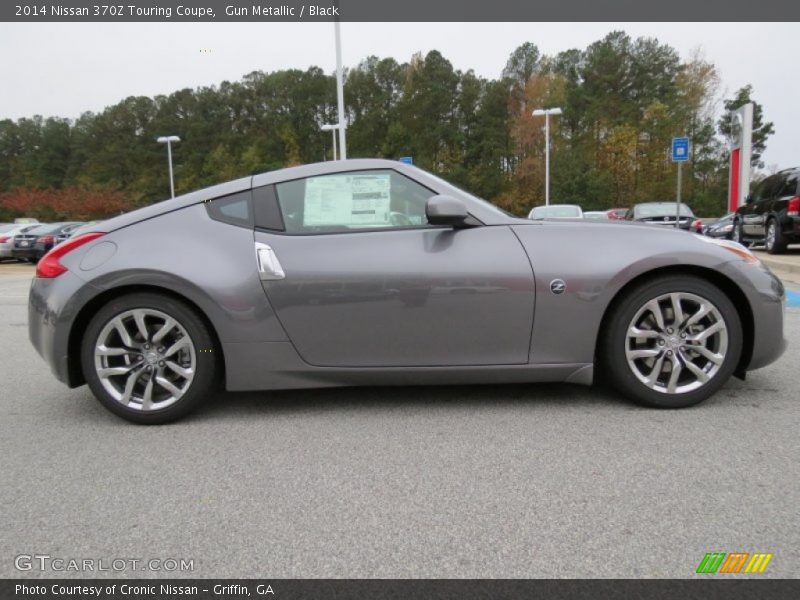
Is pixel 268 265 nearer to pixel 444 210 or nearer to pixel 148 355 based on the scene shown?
pixel 148 355

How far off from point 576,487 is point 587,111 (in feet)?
192

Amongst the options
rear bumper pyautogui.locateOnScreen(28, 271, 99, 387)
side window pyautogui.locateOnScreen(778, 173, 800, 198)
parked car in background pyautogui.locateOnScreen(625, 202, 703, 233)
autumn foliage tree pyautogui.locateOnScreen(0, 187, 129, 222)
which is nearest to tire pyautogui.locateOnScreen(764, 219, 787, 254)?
side window pyautogui.locateOnScreen(778, 173, 800, 198)

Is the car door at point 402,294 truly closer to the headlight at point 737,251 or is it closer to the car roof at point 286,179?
the car roof at point 286,179

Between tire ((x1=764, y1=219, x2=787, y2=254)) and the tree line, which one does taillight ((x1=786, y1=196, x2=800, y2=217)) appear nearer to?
tire ((x1=764, y1=219, x2=787, y2=254))

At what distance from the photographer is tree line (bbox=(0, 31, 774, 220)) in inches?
2020

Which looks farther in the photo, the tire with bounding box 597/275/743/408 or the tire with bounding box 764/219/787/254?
the tire with bounding box 764/219/787/254

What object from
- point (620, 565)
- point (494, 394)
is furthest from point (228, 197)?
point (620, 565)

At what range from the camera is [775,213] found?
498 inches

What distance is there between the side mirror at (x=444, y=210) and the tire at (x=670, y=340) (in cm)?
99

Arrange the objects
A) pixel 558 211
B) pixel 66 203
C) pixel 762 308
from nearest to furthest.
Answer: pixel 762 308 → pixel 558 211 → pixel 66 203

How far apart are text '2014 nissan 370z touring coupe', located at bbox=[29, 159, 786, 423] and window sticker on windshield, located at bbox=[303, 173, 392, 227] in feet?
0.06

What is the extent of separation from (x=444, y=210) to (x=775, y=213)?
12.2 meters

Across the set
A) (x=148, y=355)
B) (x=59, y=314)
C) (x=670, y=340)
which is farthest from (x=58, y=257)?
(x=670, y=340)

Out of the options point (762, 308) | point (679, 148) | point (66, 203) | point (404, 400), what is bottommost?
point (404, 400)
